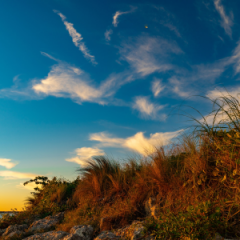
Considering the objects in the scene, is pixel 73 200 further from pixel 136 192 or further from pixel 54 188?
pixel 136 192

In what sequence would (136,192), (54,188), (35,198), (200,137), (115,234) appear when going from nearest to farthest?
1. (115,234)
2. (200,137)
3. (136,192)
4. (54,188)
5. (35,198)

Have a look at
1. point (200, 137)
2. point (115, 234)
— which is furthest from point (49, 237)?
point (200, 137)

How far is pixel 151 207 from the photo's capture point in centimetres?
567

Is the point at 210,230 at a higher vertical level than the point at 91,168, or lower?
lower

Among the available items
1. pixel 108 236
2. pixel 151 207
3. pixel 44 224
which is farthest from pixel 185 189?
pixel 44 224

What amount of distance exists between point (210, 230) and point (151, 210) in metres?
1.99

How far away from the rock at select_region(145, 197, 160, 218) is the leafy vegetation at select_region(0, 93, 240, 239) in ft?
0.45

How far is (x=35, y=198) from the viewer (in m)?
12.7

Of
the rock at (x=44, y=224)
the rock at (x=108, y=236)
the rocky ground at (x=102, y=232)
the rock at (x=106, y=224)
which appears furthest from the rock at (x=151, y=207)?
the rock at (x=44, y=224)

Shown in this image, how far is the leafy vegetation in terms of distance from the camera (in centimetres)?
388

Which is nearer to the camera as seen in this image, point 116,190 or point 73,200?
point 116,190

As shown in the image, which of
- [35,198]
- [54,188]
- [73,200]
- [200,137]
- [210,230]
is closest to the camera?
[210,230]

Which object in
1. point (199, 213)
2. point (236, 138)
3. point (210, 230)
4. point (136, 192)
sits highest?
point (236, 138)

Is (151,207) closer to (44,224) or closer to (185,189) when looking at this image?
(185,189)
